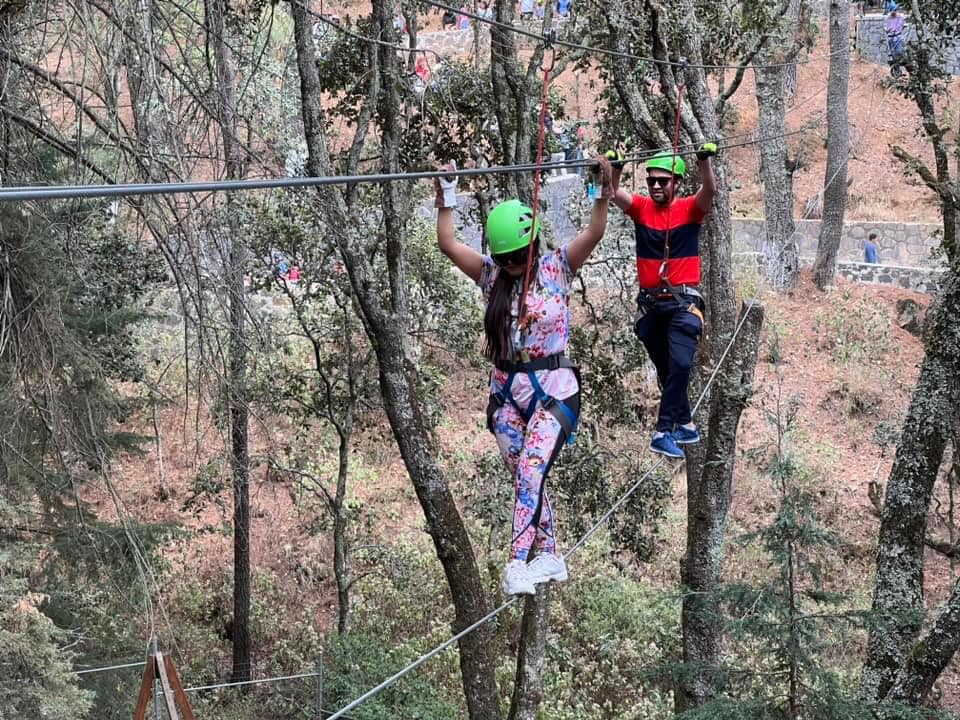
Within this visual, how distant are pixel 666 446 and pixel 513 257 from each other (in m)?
1.74

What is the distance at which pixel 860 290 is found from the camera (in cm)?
1858

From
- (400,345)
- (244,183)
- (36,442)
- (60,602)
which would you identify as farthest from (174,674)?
(60,602)

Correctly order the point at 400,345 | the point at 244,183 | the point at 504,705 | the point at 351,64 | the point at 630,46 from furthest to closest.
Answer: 1. the point at 504,705
2. the point at 351,64
3. the point at 630,46
4. the point at 400,345
5. the point at 244,183

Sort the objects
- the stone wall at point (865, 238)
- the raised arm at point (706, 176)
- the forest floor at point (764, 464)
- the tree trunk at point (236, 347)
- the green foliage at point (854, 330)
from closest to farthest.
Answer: the raised arm at point (706, 176)
the tree trunk at point (236, 347)
the forest floor at point (764, 464)
the green foliage at point (854, 330)
the stone wall at point (865, 238)

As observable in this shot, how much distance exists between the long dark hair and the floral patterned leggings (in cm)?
24

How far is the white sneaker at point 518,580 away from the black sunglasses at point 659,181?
196cm

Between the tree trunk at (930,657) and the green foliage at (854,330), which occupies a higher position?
the green foliage at (854,330)

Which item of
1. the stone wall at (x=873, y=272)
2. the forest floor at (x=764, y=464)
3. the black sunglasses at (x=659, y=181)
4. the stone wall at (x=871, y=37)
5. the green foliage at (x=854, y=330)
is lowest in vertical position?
the forest floor at (x=764, y=464)

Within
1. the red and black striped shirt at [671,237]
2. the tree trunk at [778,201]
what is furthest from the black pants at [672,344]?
the tree trunk at [778,201]

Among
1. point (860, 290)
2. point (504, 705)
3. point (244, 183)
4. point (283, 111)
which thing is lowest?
point (504, 705)

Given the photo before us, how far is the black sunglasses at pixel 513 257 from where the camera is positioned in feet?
12.3

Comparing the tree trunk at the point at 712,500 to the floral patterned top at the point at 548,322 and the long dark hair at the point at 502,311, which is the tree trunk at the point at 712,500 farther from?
the long dark hair at the point at 502,311

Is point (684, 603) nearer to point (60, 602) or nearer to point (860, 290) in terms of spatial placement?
point (60, 602)

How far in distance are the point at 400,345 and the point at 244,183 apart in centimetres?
477
